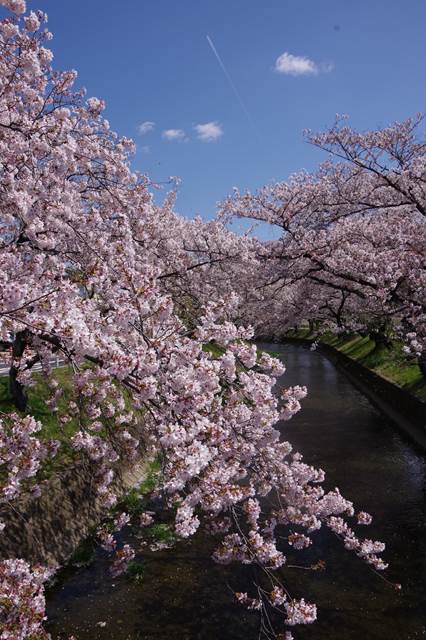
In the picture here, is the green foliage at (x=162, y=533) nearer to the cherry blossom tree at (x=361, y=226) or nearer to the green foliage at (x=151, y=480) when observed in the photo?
the green foliage at (x=151, y=480)

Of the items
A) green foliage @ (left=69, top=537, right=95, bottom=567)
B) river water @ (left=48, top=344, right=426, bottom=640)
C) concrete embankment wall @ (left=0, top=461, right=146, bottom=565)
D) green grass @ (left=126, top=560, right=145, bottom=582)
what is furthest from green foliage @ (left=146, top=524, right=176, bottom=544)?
concrete embankment wall @ (left=0, top=461, right=146, bottom=565)

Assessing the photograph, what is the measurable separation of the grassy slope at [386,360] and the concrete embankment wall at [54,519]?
478 inches

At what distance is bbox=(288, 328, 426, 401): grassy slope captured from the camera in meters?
21.8

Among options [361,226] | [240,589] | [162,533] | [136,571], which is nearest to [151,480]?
[162,533]

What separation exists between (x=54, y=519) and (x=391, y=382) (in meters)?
18.5

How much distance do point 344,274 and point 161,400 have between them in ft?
42.6

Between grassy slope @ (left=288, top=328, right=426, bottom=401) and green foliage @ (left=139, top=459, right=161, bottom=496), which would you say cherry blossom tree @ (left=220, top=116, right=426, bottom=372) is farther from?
green foliage @ (left=139, top=459, right=161, bottom=496)

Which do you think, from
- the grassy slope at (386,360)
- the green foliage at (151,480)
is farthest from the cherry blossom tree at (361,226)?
the green foliage at (151,480)

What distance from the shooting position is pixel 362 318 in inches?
1362

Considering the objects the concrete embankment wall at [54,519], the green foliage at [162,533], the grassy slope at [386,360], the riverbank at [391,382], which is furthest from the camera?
the grassy slope at [386,360]

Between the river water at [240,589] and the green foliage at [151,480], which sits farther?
the green foliage at [151,480]

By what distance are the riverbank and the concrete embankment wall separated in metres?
12.2

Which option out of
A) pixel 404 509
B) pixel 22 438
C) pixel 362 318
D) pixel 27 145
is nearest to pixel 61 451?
pixel 22 438

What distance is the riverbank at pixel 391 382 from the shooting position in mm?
19853
